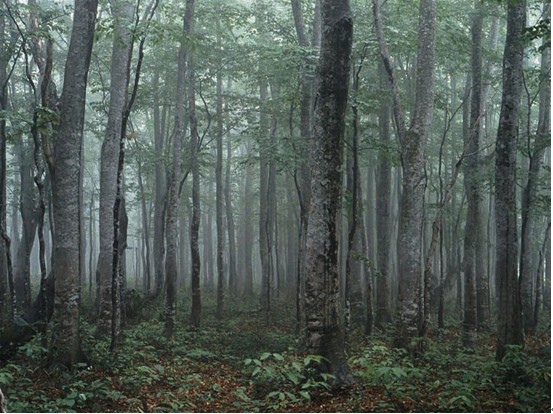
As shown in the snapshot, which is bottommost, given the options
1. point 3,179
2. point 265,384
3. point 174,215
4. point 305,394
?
point 265,384

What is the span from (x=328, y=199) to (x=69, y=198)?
416cm

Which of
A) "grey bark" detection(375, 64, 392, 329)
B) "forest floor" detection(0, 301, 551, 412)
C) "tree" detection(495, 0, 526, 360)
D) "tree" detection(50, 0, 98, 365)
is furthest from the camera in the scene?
"grey bark" detection(375, 64, 392, 329)

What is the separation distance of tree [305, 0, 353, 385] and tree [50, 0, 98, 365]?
149 inches

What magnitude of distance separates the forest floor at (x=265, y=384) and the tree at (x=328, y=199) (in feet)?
1.29

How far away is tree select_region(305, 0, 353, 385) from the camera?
7.40 m

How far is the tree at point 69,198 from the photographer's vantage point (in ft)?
28.2

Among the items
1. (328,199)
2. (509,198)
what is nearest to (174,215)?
(328,199)

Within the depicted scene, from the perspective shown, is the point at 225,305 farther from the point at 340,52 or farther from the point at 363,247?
the point at 340,52

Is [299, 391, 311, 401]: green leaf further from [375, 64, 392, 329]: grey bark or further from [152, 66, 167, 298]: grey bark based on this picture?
[152, 66, 167, 298]: grey bark

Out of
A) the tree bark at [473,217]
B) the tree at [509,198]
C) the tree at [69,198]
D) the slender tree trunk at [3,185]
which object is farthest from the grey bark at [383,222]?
the slender tree trunk at [3,185]

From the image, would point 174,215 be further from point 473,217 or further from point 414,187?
point 473,217

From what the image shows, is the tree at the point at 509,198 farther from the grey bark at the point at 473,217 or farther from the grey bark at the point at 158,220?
the grey bark at the point at 158,220

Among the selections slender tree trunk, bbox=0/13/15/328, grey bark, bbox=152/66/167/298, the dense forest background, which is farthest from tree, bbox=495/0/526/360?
grey bark, bbox=152/66/167/298

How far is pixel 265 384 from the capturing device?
26.5ft
